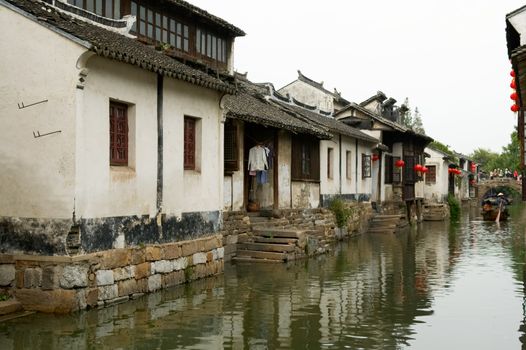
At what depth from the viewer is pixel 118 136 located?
12.4 meters

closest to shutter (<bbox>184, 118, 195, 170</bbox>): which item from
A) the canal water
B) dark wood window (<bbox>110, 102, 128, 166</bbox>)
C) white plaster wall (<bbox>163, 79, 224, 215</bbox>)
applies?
white plaster wall (<bbox>163, 79, 224, 215</bbox>)

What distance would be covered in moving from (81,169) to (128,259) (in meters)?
2.14

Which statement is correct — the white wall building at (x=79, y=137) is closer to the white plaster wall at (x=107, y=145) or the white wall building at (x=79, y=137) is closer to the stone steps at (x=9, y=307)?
the white plaster wall at (x=107, y=145)

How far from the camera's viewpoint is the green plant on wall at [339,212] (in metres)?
27.1

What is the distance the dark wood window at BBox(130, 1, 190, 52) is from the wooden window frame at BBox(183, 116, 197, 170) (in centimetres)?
387

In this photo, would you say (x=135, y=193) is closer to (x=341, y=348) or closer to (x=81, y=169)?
(x=81, y=169)

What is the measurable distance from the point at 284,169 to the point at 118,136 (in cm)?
1075

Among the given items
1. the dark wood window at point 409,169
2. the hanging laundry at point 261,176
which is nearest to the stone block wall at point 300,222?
the hanging laundry at point 261,176

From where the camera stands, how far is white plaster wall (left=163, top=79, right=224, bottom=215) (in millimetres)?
13930

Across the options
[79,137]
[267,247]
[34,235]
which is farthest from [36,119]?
[267,247]

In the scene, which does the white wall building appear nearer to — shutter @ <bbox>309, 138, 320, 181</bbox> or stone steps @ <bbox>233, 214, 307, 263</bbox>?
stone steps @ <bbox>233, 214, 307, 263</bbox>

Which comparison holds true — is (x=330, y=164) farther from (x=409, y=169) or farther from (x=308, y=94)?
(x=308, y=94)

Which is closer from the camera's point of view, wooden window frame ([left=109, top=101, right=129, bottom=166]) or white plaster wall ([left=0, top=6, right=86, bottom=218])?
white plaster wall ([left=0, top=6, right=86, bottom=218])

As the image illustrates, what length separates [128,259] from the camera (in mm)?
12305
